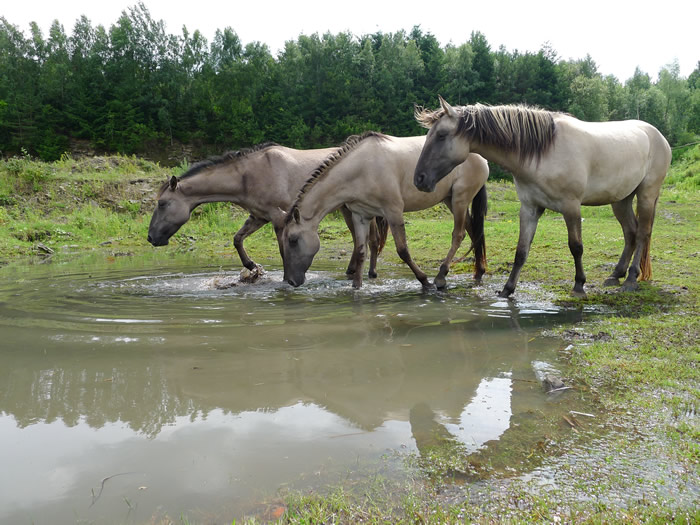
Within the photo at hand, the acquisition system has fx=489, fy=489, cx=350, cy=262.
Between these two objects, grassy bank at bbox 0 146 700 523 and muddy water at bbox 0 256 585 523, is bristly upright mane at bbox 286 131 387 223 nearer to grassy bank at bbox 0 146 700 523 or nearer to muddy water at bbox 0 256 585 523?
muddy water at bbox 0 256 585 523

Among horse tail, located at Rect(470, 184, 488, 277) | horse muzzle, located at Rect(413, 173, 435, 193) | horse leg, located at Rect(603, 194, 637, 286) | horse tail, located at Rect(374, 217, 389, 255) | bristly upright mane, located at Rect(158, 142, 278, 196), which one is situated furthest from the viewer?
horse tail, located at Rect(374, 217, 389, 255)

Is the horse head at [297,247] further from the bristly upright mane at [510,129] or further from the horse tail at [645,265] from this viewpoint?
the horse tail at [645,265]

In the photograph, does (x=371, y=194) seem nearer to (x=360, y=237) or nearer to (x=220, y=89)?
(x=360, y=237)

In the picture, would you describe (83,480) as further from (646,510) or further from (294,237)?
(294,237)

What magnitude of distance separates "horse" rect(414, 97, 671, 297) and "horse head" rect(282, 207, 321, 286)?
1699mm

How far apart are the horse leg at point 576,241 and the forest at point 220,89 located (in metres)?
37.9

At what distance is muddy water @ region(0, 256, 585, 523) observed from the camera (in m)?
2.01

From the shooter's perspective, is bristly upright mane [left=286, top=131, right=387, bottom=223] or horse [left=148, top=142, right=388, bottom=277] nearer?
bristly upright mane [left=286, top=131, right=387, bottom=223]

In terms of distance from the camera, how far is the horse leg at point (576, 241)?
5.76 meters

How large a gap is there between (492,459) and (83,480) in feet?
5.73

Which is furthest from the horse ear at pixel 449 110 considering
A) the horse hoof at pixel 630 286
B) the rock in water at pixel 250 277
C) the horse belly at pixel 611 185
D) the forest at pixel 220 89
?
the forest at pixel 220 89

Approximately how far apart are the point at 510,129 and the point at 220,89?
1859 inches

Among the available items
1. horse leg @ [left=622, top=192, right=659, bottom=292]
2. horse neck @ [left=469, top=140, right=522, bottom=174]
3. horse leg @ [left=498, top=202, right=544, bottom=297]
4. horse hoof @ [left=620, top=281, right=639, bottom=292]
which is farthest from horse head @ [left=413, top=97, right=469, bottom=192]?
horse leg @ [left=622, top=192, right=659, bottom=292]

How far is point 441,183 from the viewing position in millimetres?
7328
